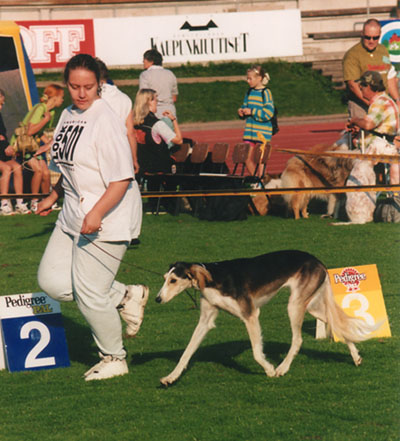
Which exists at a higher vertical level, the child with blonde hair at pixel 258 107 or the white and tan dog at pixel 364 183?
the child with blonde hair at pixel 258 107

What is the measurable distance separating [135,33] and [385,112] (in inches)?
770

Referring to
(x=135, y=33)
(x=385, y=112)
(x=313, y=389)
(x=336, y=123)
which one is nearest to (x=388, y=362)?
(x=313, y=389)

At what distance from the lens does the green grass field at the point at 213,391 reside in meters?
4.76

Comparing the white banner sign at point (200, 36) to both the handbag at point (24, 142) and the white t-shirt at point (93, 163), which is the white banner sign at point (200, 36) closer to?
the handbag at point (24, 142)

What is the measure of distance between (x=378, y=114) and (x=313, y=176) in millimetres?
1413

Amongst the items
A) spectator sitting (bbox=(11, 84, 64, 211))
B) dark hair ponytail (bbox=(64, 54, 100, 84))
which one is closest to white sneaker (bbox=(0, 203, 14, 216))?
spectator sitting (bbox=(11, 84, 64, 211))

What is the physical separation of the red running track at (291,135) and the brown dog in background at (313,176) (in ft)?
27.3

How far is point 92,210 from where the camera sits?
17.0ft

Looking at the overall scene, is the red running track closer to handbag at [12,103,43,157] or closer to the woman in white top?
handbag at [12,103,43,157]

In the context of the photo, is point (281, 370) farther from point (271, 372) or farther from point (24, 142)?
point (24, 142)

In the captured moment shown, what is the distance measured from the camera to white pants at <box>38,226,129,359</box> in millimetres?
5411

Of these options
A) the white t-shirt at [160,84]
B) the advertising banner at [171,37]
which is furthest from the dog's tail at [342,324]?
the advertising banner at [171,37]

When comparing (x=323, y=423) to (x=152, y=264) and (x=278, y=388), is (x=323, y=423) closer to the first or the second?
Answer: (x=278, y=388)

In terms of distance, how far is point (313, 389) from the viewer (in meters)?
5.36
